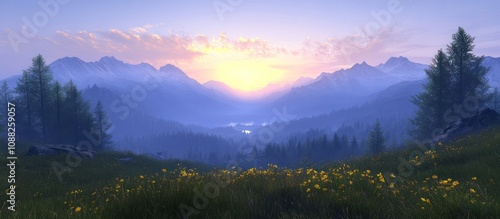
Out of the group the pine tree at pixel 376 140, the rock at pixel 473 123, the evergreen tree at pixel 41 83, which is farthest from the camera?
the pine tree at pixel 376 140

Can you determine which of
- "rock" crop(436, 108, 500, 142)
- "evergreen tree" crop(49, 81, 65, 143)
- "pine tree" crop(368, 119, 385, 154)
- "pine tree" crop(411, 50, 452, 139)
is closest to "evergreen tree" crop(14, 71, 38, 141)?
"evergreen tree" crop(49, 81, 65, 143)

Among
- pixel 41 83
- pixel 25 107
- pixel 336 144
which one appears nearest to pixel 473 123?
pixel 41 83

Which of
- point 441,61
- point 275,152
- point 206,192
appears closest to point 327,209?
point 206,192

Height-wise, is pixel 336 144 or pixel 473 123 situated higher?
pixel 473 123

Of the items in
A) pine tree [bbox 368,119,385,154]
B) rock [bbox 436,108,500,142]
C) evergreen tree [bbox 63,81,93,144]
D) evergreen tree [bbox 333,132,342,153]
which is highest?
evergreen tree [bbox 63,81,93,144]

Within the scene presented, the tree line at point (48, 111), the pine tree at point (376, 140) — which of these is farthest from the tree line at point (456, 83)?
the tree line at point (48, 111)

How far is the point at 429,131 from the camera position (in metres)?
41.0

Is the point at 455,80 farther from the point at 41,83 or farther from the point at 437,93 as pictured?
the point at 41,83

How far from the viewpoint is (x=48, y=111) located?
45594 mm

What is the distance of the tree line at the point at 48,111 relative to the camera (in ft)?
143

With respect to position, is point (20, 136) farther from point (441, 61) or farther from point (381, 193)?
point (441, 61)

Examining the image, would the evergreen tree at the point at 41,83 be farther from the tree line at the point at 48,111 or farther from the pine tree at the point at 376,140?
the pine tree at the point at 376,140

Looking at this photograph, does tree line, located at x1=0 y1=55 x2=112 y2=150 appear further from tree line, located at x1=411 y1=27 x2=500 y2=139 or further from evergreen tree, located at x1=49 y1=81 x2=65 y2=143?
tree line, located at x1=411 y1=27 x2=500 y2=139

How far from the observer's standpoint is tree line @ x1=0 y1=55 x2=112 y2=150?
43.5 meters
